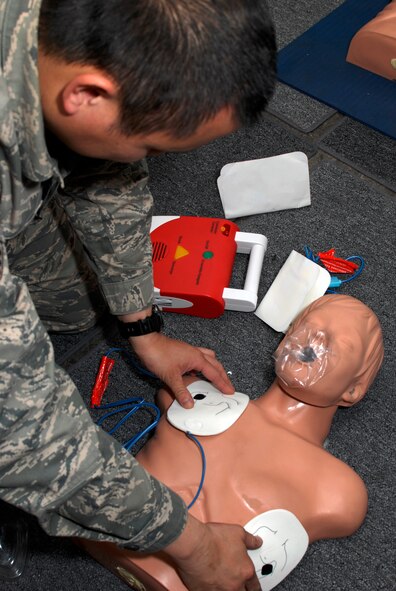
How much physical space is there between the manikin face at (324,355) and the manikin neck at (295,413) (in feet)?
0.08

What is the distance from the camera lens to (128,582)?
4.64 feet

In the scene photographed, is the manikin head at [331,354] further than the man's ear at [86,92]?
Yes

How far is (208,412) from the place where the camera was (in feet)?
4.61

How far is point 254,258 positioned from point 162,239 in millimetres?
253

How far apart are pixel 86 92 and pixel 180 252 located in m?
0.98

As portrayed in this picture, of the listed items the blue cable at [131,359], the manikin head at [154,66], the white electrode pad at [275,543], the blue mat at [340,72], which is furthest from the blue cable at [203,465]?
the blue mat at [340,72]

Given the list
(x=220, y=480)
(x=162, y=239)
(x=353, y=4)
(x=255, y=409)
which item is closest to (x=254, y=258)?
(x=162, y=239)

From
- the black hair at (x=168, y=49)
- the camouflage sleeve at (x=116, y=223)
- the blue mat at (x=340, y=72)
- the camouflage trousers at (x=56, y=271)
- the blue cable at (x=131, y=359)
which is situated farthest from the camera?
the blue mat at (x=340, y=72)

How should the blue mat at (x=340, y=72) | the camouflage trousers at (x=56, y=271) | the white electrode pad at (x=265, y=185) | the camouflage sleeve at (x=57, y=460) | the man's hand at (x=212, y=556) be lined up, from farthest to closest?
the blue mat at (x=340, y=72), the white electrode pad at (x=265, y=185), the camouflage trousers at (x=56, y=271), the man's hand at (x=212, y=556), the camouflage sleeve at (x=57, y=460)

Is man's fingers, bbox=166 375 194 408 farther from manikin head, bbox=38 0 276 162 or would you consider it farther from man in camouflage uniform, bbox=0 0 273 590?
manikin head, bbox=38 0 276 162

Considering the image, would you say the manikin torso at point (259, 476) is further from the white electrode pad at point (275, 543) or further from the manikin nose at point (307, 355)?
the manikin nose at point (307, 355)

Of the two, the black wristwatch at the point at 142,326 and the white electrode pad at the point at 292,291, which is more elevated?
the black wristwatch at the point at 142,326

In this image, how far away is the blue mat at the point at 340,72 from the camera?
2.15 m

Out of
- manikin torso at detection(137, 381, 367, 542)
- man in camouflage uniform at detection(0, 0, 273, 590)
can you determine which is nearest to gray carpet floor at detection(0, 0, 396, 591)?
manikin torso at detection(137, 381, 367, 542)
